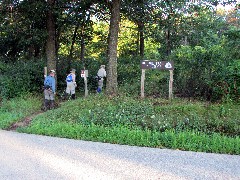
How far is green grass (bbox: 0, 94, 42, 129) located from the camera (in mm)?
11408

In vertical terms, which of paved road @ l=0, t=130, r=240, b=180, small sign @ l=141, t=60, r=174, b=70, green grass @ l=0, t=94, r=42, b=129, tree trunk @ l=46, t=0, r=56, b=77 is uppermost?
tree trunk @ l=46, t=0, r=56, b=77

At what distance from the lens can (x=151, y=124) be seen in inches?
347

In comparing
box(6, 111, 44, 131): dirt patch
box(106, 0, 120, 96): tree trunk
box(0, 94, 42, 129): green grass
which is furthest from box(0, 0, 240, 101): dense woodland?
box(6, 111, 44, 131): dirt patch

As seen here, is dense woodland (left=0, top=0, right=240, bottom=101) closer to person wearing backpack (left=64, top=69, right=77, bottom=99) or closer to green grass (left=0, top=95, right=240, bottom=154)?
green grass (left=0, top=95, right=240, bottom=154)

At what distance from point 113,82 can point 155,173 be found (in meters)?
7.49

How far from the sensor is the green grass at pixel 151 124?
7.66 metres

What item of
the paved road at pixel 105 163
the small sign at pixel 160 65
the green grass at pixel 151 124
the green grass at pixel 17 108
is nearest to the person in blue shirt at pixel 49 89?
the green grass at pixel 17 108

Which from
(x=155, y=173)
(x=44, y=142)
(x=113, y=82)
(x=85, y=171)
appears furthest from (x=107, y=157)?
(x=113, y=82)

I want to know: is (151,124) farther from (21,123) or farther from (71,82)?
(71,82)

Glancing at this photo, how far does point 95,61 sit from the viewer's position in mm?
20125

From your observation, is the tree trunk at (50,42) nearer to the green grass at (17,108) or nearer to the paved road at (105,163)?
the green grass at (17,108)

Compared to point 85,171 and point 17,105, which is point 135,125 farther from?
point 17,105

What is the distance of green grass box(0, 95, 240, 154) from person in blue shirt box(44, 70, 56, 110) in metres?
1.88

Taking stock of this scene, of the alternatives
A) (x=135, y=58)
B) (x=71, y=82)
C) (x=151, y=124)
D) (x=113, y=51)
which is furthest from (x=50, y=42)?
(x=151, y=124)
